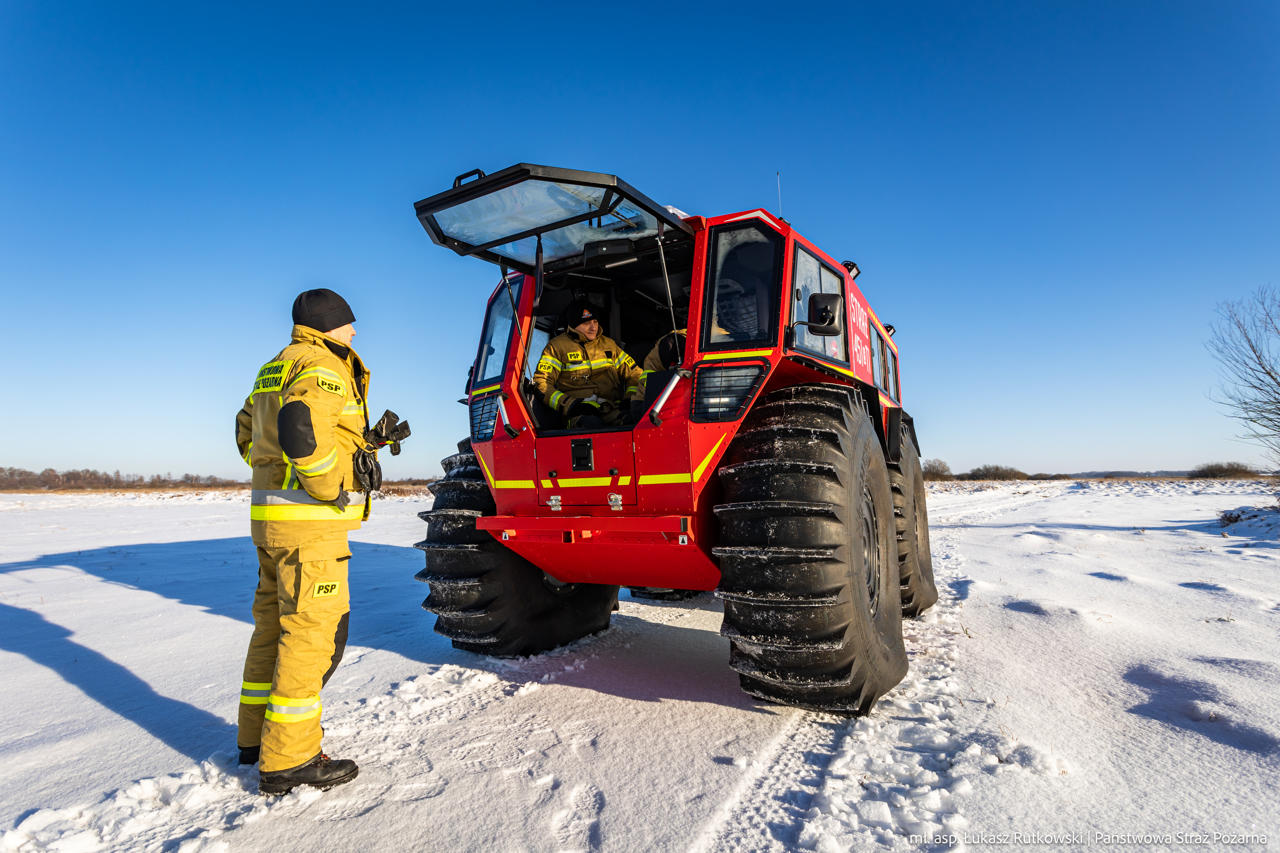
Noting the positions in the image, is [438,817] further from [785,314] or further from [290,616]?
[785,314]

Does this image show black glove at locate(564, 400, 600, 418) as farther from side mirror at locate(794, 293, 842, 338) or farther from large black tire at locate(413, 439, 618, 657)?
side mirror at locate(794, 293, 842, 338)

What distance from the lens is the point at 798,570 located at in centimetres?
290

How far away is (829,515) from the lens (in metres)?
2.96

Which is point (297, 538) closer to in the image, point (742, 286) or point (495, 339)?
point (495, 339)

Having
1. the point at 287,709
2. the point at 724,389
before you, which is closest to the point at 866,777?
the point at 724,389

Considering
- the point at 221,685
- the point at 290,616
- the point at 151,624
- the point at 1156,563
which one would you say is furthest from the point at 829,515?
the point at 1156,563

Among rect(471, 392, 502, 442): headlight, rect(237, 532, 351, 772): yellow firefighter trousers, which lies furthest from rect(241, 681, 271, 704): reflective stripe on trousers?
rect(471, 392, 502, 442): headlight

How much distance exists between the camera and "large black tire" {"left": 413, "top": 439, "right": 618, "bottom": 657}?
398cm

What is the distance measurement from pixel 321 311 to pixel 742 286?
2165mm

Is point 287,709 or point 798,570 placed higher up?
point 798,570

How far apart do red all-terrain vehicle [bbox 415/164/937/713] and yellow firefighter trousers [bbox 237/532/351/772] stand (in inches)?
42.5

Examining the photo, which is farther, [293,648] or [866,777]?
[293,648]

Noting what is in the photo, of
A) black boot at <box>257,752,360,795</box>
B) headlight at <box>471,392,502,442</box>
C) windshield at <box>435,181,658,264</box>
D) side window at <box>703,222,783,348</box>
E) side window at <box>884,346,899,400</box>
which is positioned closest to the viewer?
black boot at <box>257,752,360,795</box>

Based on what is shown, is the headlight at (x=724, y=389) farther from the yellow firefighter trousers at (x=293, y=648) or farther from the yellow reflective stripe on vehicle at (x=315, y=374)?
the yellow firefighter trousers at (x=293, y=648)
